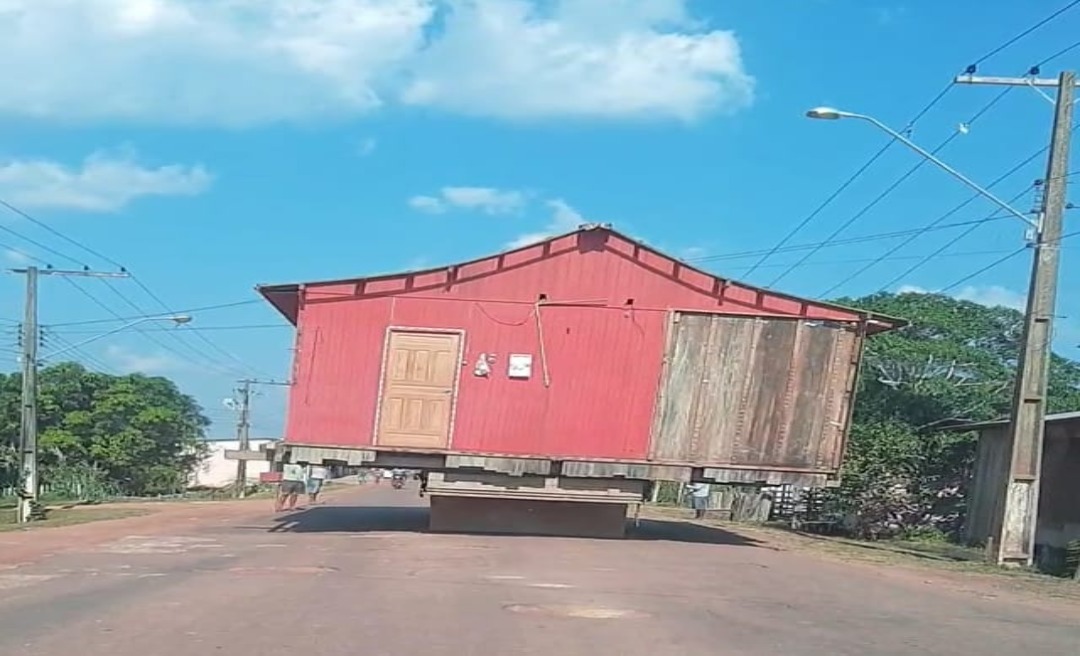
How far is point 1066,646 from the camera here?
11.7 metres

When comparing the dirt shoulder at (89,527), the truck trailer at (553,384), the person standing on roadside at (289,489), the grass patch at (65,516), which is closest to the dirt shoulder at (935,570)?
the truck trailer at (553,384)

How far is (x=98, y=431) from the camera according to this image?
64.8m

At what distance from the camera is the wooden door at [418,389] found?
82.8ft

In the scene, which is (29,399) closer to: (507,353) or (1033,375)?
(507,353)

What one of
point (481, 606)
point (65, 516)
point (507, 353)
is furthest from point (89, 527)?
point (481, 606)

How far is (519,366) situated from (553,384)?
749 millimetres

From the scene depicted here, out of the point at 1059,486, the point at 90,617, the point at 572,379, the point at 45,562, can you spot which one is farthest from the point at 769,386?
the point at 90,617

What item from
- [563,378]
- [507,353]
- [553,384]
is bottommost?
[553,384]

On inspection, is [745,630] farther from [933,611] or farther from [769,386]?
[769,386]

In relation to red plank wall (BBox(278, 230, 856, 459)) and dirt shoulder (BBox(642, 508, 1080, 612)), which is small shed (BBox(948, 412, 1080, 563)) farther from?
red plank wall (BBox(278, 230, 856, 459))

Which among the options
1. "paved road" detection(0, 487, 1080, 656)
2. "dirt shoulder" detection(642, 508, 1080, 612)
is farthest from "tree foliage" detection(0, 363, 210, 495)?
"paved road" detection(0, 487, 1080, 656)

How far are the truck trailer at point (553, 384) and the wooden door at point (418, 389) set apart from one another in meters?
0.02

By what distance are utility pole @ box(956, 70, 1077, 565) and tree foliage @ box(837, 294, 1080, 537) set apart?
3558mm

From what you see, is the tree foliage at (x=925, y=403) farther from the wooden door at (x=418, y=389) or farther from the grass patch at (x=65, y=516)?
the grass patch at (x=65, y=516)
